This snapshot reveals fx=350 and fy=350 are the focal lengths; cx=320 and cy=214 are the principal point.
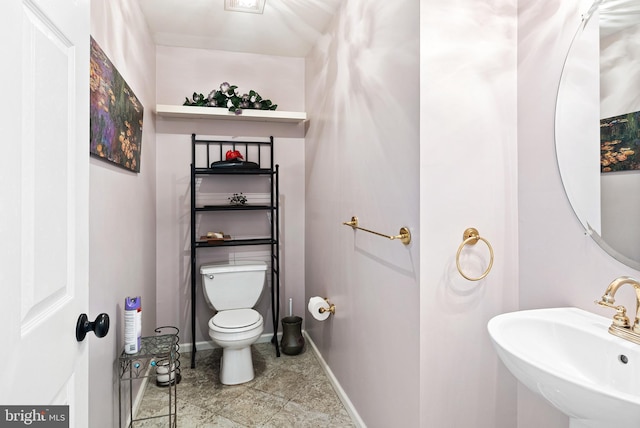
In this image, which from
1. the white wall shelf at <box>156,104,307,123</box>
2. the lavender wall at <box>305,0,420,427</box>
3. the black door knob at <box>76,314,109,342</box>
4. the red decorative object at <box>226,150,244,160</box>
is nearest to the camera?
the black door knob at <box>76,314,109,342</box>

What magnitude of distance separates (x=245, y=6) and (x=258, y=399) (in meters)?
2.51

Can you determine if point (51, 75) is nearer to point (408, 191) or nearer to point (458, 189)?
point (408, 191)

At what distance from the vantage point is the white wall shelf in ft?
8.66

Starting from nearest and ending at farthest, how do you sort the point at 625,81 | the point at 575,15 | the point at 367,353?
the point at 625,81, the point at 575,15, the point at 367,353

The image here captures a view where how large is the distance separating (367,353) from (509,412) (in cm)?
66

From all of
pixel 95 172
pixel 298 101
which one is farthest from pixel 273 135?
pixel 95 172

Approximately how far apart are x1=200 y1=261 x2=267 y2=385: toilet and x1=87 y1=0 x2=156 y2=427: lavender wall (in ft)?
1.49

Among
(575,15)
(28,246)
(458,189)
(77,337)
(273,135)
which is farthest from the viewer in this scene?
(273,135)

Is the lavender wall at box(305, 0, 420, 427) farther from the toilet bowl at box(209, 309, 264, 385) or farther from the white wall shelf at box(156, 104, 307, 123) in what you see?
the toilet bowl at box(209, 309, 264, 385)

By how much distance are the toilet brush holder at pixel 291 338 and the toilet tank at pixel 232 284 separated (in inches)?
13.6

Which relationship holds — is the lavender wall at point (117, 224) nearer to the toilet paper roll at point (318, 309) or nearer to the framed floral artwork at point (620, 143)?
the toilet paper roll at point (318, 309)

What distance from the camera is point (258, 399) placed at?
86.9 inches

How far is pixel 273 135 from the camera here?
3.11 meters

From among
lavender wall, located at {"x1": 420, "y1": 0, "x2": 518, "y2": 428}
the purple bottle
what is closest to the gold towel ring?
lavender wall, located at {"x1": 420, "y1": 0, "x2": 518, "y2": 428}
